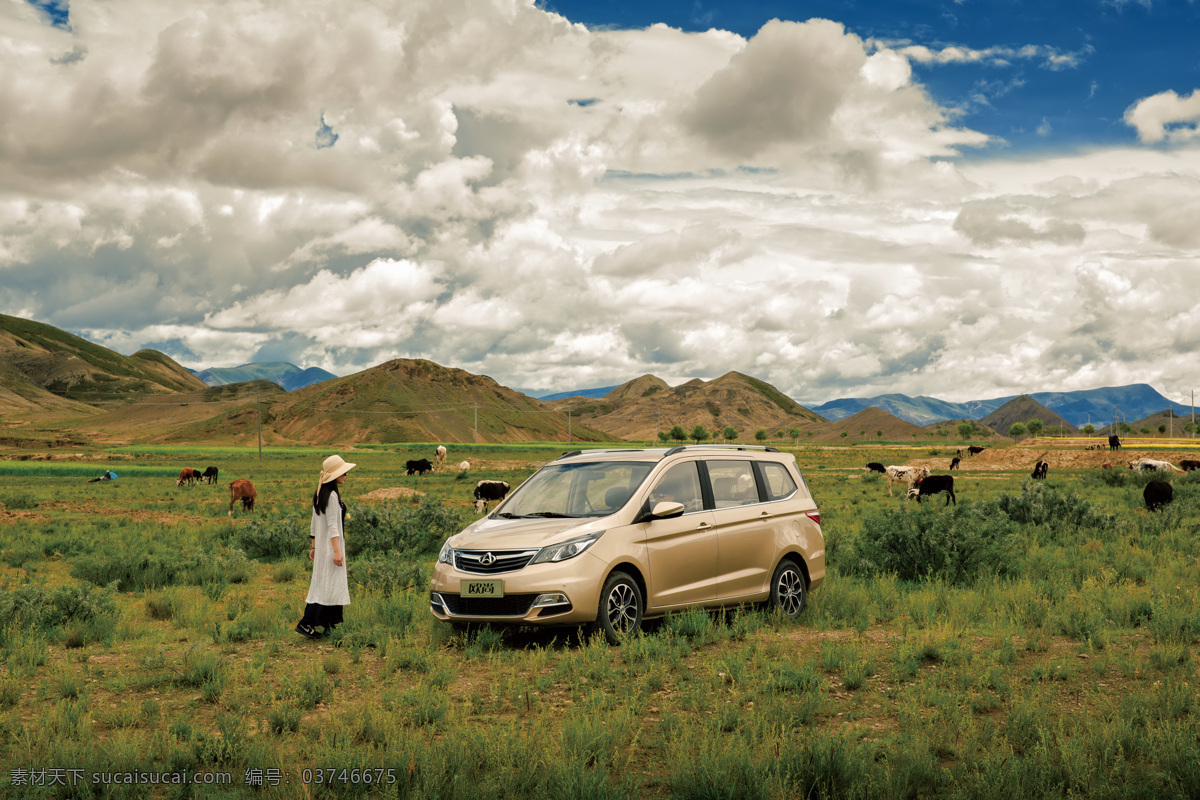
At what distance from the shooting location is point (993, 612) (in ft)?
35.9

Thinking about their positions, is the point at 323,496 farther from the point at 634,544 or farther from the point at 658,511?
the point at 658,511

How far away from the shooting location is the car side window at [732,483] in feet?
34.7

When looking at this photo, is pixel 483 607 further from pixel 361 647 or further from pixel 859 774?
pixel 859 774

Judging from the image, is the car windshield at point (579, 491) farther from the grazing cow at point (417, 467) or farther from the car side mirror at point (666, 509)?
the grazing cow at point (417, 467)

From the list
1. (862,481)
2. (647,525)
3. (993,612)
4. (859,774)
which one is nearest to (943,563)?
(993,612)

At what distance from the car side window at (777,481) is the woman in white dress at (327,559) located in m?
5.60

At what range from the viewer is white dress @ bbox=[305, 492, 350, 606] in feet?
32.6

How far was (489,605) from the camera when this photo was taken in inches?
357

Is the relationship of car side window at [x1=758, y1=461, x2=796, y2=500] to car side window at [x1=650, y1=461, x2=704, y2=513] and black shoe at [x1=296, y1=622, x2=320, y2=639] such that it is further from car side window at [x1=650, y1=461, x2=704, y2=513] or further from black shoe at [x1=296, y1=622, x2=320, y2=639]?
black shoe at [x1=296, y1=622, x2=320, y2=639]

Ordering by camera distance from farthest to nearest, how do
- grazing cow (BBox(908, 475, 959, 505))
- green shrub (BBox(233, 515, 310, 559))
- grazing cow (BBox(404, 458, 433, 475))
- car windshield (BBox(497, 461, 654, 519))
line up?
1. grazing cow (BBox(404, 458, 433, 475))
2. grazing cow (BBox(908, 475, 959, 505))
3. green shrub (BBox(233, 515, 310, 559))
4. car windshield (BBox(497, 461, 654, 519))

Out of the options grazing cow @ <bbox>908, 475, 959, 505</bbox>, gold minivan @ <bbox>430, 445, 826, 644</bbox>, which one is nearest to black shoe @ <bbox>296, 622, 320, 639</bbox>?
gold minivan @ <bbox>430, 445, 826, 644</bbox>

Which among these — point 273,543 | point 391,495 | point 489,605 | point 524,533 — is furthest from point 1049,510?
point 391,495

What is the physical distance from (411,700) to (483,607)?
1.93 meters

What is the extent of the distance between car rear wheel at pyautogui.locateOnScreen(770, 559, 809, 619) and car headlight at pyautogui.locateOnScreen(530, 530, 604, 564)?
3236 millimetres
